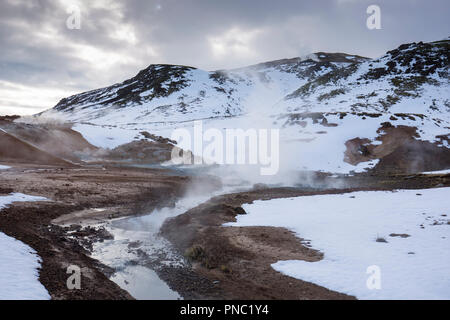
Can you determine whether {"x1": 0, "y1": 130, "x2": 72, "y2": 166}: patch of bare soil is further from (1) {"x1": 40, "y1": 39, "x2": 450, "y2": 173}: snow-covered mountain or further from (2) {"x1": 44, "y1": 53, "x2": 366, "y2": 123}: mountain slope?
(2) {"x1": 44, "y1": 53, "x2": 366, "y2": 123}: mountain slope

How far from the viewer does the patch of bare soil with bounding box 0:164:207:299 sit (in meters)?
10.2

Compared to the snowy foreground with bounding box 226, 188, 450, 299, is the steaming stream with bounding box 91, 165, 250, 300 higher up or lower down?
lower down

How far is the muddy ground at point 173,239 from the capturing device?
10273 millimetres

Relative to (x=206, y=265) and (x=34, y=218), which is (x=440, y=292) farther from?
(x=34, y=218)

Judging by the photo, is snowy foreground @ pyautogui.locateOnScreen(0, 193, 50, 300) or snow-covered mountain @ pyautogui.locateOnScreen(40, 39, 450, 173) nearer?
snowy foreground @ pyautogui.locateOnScreen(0, 193, 50, 300)

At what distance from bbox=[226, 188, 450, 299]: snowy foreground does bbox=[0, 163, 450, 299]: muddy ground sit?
2.96 feet

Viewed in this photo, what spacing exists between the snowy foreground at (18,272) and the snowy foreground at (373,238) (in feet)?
27.4

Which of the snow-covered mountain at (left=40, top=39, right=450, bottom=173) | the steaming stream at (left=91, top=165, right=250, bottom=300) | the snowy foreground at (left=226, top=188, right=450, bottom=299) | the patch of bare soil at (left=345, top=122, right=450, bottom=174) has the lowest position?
the steaming stream at (left=91, top=165, right=250, bottom=300)

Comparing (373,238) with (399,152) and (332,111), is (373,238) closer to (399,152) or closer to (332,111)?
(399,152)

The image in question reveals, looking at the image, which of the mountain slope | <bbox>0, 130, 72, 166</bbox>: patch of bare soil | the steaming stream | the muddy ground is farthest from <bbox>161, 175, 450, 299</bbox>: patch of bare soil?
the mountain slope

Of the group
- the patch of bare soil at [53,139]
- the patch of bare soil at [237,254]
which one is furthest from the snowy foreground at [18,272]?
the patch of bare soil at [53,139]

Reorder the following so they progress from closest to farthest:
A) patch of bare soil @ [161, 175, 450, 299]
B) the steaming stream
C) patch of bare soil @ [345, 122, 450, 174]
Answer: patch of bare soil @ [161, 175, 450, 299], the steaming stream, patch of bare soil @ [345, 122, 450, 174]

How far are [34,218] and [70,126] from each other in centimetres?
4928

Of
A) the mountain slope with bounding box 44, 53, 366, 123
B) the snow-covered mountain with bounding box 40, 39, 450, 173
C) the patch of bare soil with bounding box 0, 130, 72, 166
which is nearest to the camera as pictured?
the patch of bare soil with bounding box 0, 130, 72, 166
